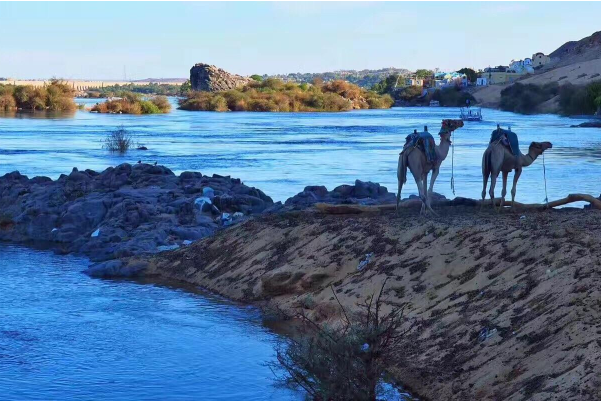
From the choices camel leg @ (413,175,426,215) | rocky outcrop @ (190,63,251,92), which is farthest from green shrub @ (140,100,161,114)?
camel leg @ (413,175,426,215)

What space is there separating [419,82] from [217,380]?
597ft

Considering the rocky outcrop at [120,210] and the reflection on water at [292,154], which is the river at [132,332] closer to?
the reflection on water at [292,154]

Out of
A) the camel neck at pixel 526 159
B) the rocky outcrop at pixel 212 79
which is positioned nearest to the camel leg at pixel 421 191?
the camel neck at pixel 526 159

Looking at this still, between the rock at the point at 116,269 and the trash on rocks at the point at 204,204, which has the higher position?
the trash on rocks at the point at 204,204

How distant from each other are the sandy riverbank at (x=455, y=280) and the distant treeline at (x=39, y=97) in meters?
82.6

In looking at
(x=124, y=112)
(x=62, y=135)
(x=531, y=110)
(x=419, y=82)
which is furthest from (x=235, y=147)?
(x=419, y=82)

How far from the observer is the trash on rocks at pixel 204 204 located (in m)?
22.7

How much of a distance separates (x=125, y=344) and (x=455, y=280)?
4381 millimetres

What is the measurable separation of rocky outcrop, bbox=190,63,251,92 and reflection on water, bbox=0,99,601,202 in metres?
66.2

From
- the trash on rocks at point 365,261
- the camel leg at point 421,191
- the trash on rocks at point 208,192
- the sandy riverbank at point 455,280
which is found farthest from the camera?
the trash on rocks at point 208,192

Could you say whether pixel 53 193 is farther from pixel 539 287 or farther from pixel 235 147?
pixel 235 147

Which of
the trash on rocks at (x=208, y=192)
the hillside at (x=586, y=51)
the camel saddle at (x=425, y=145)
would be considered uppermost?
the hillside at (x=586, y=51)

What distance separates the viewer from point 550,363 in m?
9.28

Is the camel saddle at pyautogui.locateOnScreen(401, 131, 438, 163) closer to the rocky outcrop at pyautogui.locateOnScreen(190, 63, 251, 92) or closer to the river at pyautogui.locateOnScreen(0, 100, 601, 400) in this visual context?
the river at pyautogui.locateOnScreen(0, 100, 601, 400)
